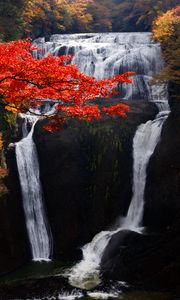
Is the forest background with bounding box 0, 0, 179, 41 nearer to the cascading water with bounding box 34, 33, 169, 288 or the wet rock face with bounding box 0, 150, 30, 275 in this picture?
the cascading water with bounding box 34, 33, 169, 288

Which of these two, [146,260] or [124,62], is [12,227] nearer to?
[146,260]

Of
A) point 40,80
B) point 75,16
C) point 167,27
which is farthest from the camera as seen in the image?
point 75,16

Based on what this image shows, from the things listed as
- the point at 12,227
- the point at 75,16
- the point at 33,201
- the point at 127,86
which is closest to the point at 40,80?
the point at 12,227

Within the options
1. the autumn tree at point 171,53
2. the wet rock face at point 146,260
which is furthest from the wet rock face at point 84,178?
the autumn tree at point 171,53

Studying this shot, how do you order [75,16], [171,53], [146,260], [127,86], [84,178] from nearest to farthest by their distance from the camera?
[146,260]
[84,178]
[171,53]
[127,86]
[75,16]

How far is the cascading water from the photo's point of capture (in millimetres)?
17188

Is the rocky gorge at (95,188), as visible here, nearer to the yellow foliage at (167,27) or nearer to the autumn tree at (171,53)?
the autumn tree at (171,53)

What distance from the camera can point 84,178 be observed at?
20156 millimetres

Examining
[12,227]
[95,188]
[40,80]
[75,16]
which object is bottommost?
[12,227]

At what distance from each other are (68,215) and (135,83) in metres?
11.6

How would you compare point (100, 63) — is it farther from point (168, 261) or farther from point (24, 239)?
point (168, 261)

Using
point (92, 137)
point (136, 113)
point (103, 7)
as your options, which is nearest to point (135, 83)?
point (136, 113)

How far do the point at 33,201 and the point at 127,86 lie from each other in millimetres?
11533

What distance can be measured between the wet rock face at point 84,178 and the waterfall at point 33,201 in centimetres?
35
